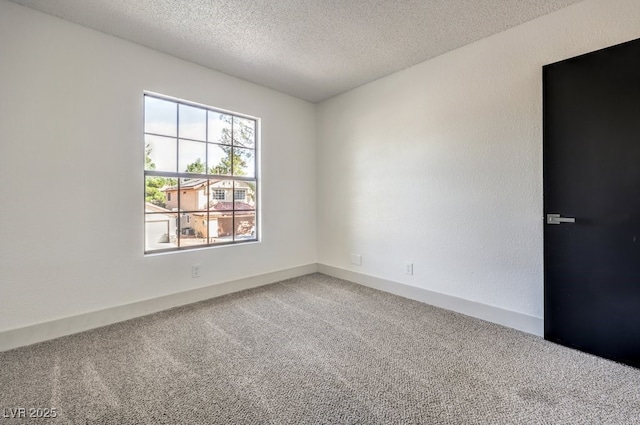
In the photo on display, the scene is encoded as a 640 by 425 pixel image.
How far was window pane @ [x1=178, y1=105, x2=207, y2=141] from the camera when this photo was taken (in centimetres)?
309

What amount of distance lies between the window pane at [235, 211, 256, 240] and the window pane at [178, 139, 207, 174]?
73 cm

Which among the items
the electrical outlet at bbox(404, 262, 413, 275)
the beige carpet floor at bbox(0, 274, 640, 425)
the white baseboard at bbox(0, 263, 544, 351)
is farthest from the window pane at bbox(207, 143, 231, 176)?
the electrical outlet at bbox(404, 262, 413, 275)

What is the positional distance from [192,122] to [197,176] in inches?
23.9

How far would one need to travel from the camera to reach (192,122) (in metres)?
3.17

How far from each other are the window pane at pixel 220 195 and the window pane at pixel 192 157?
0.22m

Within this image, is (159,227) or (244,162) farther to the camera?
(244,162)

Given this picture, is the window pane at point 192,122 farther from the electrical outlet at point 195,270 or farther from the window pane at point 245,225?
the electrical outlet at point 195,270

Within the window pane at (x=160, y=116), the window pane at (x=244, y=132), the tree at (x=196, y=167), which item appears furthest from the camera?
the window pane at (x=244, y=132)

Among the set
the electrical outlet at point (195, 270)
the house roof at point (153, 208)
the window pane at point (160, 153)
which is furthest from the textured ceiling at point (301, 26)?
the electrical outlet at point (195, 270)

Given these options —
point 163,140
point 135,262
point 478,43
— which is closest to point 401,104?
point 478,43

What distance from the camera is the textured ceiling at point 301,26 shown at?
2.16 metres

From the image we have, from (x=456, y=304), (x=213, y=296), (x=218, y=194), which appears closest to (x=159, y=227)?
(x=218, y=194)

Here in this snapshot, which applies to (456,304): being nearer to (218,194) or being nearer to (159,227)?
(218,194)

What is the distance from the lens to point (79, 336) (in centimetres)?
230
